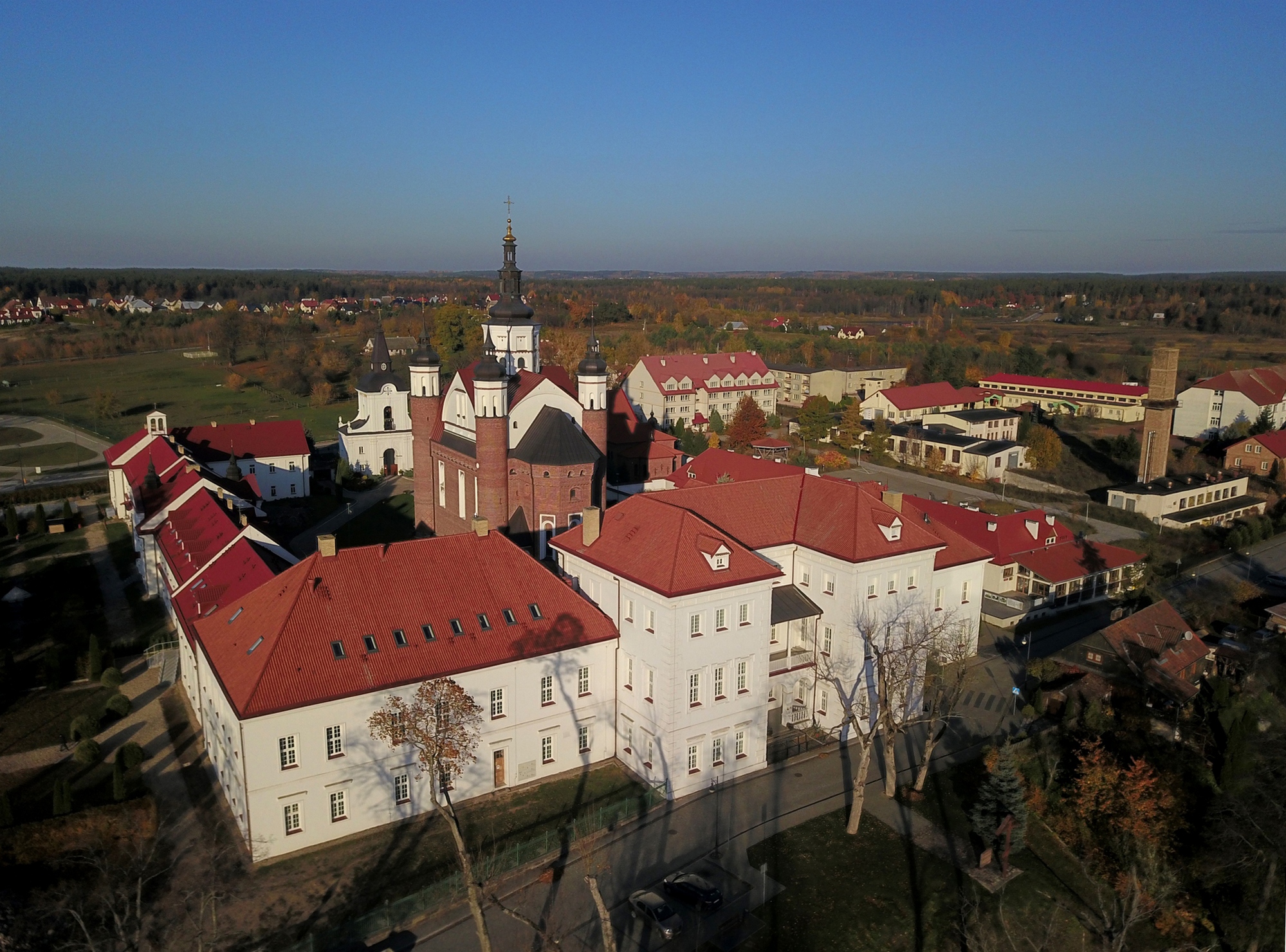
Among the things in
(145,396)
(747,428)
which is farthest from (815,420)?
(145,396)

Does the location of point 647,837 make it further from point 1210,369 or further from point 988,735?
point 1210,369

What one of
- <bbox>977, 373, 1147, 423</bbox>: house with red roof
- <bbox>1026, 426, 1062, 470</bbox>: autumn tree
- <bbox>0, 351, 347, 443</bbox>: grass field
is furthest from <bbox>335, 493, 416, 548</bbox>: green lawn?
<bbox>977, 373, 1147, 423</bbox>: house with red roof

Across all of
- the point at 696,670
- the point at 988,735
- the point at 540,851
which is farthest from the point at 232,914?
the point at 988,735

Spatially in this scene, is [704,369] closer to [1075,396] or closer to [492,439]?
[1075,396]

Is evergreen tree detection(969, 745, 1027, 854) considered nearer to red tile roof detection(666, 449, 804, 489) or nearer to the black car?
the black car

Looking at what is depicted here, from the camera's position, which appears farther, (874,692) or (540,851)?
(874,692)

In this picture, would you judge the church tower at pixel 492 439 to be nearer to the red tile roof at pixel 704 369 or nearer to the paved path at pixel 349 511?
the paved path at pixel 349 511

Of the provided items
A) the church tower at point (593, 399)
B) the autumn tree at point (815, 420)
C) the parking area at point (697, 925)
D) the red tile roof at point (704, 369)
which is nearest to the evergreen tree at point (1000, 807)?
the parking area at point (697, 925)
